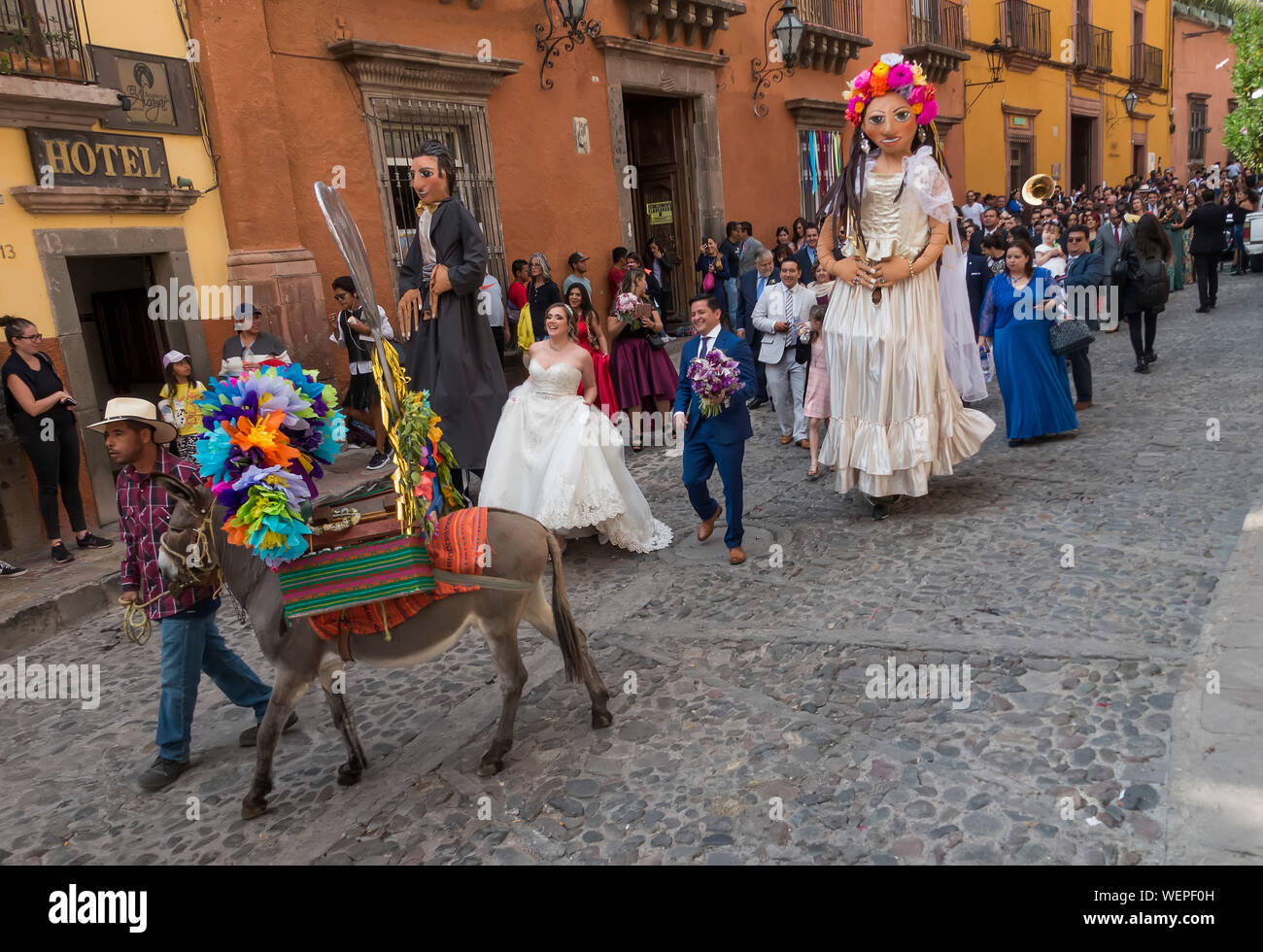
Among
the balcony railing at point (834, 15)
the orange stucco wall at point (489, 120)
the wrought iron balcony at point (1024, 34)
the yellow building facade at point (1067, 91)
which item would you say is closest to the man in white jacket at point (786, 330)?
the orange stucco wall at point (489, 120)

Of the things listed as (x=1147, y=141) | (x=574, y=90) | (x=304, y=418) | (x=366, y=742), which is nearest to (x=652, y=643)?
(x=366, y=742)

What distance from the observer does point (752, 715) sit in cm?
386

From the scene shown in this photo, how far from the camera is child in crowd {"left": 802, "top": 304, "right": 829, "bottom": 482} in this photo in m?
7.62

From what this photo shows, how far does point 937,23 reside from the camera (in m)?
20.4

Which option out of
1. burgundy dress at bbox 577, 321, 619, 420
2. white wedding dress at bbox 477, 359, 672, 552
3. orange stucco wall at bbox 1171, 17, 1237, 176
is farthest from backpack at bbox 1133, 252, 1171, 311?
orange stucco wall at bbox 1171, 17, 1237, 176

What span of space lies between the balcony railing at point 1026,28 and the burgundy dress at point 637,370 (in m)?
19.2

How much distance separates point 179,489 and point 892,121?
488 cm

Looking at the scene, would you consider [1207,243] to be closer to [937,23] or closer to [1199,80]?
[937,23]

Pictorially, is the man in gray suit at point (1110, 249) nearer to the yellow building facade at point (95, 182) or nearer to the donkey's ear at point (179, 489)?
the yellow building facade at point (95, 182)

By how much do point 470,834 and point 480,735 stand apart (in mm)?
750

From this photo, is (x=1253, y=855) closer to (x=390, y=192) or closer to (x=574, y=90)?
(x=390, y=192)

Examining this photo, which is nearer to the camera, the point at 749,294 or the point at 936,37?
the point at 749,294

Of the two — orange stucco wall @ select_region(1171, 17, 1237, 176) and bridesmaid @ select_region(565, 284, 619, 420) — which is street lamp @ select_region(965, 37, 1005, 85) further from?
bridesmaid @ select_region(565, 284, 619, 420)

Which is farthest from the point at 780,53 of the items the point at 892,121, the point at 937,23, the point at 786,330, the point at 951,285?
the point at 892,121
